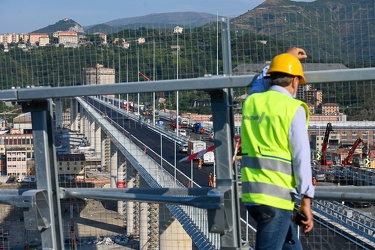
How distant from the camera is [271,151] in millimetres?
3967

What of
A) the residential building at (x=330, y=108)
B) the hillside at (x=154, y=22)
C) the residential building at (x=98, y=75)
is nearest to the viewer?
the residential building at (x=330, y=108)

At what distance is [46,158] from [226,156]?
50.7 inches

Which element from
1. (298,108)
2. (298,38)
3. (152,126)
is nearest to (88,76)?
(298,38)

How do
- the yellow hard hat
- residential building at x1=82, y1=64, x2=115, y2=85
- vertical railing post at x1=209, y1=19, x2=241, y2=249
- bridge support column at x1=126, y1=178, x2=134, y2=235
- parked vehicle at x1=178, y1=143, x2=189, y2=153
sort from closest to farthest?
the yellow hard hat
vertical railing post at x1=209, y1=19, x2=241, y2=249
residential building at x1=82, y1=64, x2=115, y2=85
parked vehicle at x1=178, y1=143, x2=189, y2=153
bridge support column at x1=126, y1=178, x2=134, y2=235

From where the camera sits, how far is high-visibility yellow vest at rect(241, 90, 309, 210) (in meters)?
3.94

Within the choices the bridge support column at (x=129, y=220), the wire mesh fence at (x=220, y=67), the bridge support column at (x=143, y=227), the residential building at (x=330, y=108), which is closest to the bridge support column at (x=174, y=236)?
the bridge support column at (x=143, y=227)

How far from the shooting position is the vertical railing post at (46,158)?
17.4 ft

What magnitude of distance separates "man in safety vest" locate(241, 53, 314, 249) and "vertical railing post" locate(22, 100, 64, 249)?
5.65ft

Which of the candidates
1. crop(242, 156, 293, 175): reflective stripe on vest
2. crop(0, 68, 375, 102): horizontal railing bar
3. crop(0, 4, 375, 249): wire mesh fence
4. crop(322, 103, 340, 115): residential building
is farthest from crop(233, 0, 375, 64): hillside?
crop(242, 156, 293, 175): reflective stripe on vest

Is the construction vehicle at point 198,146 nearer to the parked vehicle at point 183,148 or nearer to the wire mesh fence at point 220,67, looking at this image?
the wire mesh fence at point 220,67

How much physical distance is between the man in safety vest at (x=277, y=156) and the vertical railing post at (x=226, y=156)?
663mm

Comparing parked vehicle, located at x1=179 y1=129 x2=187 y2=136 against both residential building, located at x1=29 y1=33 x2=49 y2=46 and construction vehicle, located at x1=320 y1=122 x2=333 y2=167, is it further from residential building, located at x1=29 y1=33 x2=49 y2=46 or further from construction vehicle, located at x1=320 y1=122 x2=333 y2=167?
residential building, located at x1=29 y1=33 x2=49 y2=46

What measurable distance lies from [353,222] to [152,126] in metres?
2.66

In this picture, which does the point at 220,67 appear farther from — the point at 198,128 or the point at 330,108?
the point at 198,128
